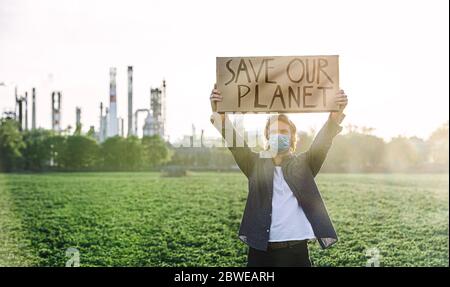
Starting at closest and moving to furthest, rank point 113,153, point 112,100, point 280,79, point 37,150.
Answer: point 280,79, point 112,100, point 113,153, point 37,150

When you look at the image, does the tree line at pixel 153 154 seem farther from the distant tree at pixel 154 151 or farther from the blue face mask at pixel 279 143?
the blue face mask at pixel 279 143

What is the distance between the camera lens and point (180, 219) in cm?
747

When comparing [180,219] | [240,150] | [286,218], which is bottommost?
[180,219]

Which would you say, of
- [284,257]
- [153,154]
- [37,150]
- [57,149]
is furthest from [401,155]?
[284,257]

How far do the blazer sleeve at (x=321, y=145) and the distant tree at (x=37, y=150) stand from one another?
278 inches

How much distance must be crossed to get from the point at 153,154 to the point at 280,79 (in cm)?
688

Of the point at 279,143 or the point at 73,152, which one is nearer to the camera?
the point at 279,143

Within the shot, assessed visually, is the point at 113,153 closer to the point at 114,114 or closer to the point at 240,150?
the point at 114,114

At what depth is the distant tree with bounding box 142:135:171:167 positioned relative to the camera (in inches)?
342

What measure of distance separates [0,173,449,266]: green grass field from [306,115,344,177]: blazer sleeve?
2853 mm

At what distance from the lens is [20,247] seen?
20.1 ft
